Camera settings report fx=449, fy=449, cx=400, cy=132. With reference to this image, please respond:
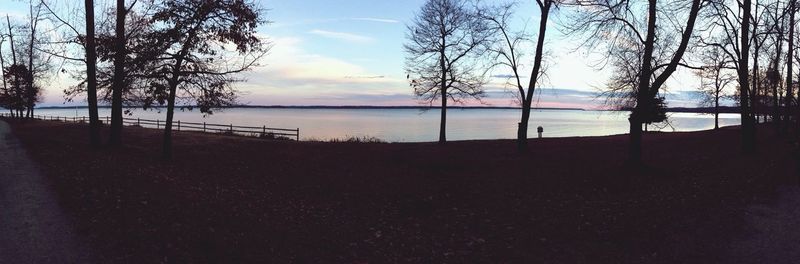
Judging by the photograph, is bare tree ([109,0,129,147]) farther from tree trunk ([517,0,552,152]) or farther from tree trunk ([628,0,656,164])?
tree trunk ([628,0,656,164])

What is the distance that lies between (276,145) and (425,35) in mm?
10909

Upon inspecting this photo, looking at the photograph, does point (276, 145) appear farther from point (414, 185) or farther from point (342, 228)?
point (342, 228)

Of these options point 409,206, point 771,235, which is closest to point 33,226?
point 409,206

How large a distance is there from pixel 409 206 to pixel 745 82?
47.6ft

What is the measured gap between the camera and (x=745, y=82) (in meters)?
17.1

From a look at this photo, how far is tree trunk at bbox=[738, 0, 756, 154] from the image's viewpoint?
647 inches

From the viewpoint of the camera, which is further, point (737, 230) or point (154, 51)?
point (154, 51)

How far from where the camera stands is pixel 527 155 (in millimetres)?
19734

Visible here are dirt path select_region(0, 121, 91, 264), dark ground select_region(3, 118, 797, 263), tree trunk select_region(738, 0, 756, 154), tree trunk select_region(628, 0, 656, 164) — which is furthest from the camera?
tree trunk select_region(738, 0, 756, 154)

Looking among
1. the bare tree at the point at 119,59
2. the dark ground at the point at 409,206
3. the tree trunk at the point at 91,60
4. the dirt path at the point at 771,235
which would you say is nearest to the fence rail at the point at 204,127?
the tree trunk at the point at 91,60

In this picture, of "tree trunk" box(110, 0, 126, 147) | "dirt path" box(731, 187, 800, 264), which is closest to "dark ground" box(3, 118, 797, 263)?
"dirt path" box(731, 187, 800, 264)

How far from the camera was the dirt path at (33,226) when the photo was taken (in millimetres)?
7090

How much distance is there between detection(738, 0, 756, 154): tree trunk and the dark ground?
0.68 meters

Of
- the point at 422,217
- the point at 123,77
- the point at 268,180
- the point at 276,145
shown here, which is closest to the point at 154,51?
the point at 123,77
